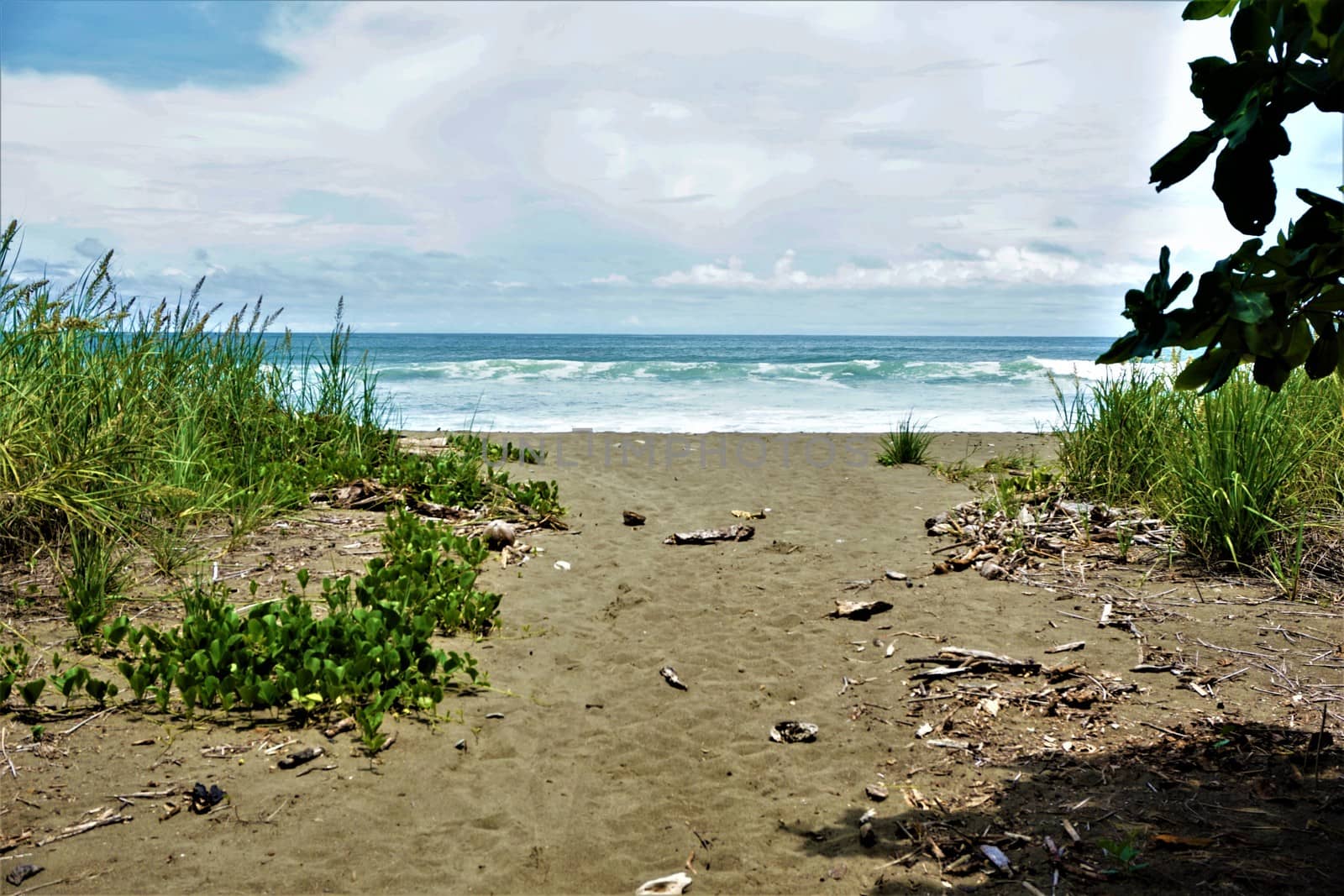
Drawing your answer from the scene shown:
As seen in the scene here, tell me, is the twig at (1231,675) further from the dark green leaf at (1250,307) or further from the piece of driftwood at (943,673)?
the dark green leaf at (1250,307)

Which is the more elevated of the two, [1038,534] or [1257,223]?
[1257,223]

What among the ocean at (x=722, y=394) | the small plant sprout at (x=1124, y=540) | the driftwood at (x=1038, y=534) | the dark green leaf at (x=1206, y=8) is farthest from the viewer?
the ocean at (x=722, y=394)

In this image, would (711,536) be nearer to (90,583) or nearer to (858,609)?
(858,609)

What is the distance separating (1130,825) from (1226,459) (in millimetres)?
3431

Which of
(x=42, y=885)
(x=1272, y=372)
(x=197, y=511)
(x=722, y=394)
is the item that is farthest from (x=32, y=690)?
(x=722, y=394)

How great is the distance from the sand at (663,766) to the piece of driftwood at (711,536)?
1.10 m

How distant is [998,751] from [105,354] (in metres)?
6.37

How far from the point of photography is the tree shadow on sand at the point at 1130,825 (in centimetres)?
288

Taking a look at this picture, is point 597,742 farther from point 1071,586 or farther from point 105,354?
point 105,354

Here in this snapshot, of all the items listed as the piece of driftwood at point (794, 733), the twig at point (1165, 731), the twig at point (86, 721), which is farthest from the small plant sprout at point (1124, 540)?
the twig at point (86, 721)

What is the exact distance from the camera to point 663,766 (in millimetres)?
3984

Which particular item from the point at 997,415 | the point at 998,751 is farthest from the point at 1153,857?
the point at 997,415

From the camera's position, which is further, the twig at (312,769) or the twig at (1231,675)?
the twig at (1231,675)

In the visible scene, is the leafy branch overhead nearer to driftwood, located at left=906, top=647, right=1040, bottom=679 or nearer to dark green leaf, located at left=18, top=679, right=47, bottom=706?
driftwood, located at left=906, top=647, right=1040, bottom=679
